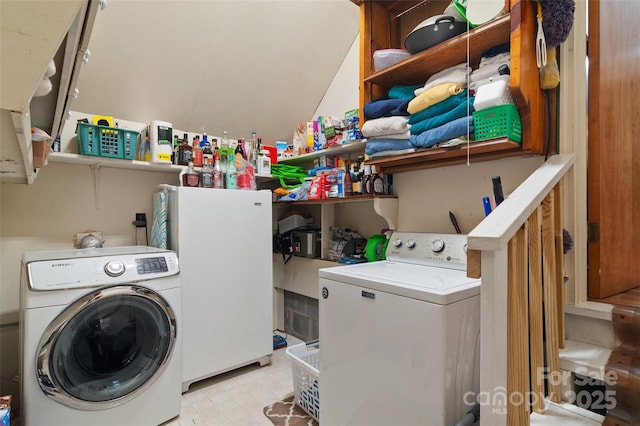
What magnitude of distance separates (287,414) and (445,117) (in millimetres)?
1840

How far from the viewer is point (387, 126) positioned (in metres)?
1.70

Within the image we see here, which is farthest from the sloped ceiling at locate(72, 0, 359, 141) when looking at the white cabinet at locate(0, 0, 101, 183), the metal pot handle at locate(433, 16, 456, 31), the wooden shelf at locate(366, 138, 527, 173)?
the white cabinet at locate(0, 0, 101, 183)

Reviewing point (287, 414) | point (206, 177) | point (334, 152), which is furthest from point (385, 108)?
point (287, 414)

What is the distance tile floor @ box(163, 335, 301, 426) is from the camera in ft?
5.84

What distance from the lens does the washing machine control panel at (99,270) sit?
4.73 ft

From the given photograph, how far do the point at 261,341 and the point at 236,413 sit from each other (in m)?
0.56

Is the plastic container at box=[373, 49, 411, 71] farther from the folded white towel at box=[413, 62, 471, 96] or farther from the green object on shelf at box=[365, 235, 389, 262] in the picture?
the green object on shelf at box=[365, 235, 389, 262]

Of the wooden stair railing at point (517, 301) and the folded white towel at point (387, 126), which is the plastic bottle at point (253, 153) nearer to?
the folded white towel at point (387, 126)

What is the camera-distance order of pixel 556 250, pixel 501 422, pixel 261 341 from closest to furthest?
pixel 501 422 → pixel 556 250 → pixel 261 341

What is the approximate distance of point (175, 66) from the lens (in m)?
2.19

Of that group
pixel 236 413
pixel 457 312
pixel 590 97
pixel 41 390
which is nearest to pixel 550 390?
pixel 457 312

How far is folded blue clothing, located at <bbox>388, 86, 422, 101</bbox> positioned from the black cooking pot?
0.20 m

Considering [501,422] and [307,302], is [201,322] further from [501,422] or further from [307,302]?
[501,422]

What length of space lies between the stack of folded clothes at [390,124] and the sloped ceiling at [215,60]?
1037 mm
